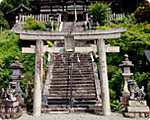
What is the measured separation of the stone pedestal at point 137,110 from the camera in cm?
609

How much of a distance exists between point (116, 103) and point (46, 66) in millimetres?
5522

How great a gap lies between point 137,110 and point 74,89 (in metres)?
3.64

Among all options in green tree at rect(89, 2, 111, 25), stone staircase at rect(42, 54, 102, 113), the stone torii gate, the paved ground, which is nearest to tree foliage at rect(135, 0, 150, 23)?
green tree at rect(89, 2, 111, 25)

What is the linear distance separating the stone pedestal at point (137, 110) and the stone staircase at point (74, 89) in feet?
4.42

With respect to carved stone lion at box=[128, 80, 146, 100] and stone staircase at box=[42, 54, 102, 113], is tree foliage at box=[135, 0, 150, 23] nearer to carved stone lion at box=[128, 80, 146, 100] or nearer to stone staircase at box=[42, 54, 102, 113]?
stone staircase at box=[42, 54, 102, 113]

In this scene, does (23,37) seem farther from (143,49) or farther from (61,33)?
(143,49)

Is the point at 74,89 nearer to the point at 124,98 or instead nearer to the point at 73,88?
the point at 73,88

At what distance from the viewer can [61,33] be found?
6703 millimetres

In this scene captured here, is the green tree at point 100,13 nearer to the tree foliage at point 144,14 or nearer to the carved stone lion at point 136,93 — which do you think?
the tree foliage at point 144,14

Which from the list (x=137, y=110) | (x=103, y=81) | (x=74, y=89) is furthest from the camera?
(x=74, y=89)

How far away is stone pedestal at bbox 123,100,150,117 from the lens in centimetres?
609

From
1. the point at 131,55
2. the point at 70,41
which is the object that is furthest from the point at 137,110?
the point at 131,55

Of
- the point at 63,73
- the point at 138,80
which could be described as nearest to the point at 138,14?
the point at 138,80

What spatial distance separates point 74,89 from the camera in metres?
8.70
